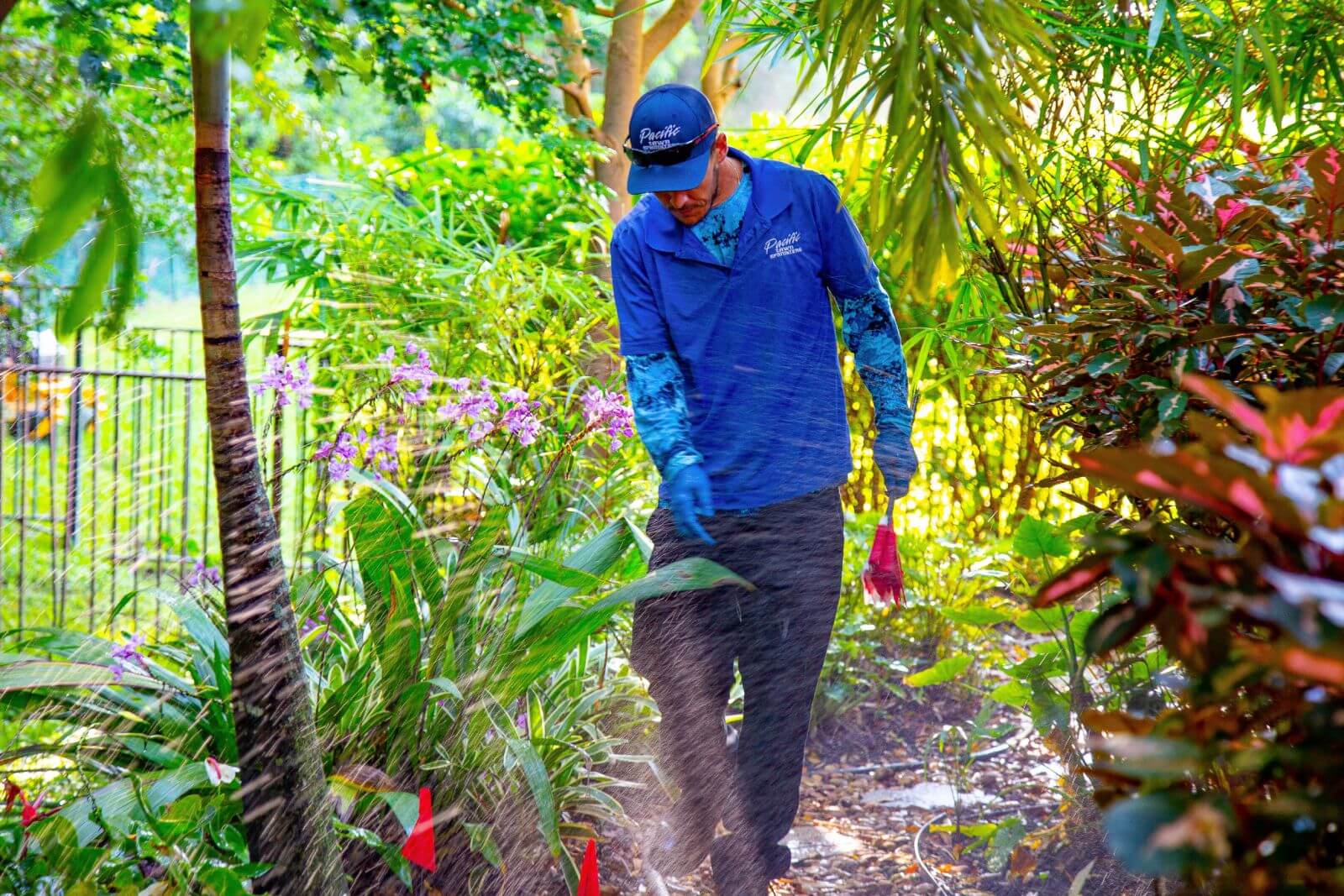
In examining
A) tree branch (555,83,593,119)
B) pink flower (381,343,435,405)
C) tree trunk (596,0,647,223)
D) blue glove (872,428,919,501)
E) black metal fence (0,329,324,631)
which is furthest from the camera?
tree branch (555,83,593,119)

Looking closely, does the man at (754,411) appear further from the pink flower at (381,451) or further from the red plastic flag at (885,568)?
the pink flower at (381,451)

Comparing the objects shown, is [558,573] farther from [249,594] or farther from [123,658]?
[123,658]

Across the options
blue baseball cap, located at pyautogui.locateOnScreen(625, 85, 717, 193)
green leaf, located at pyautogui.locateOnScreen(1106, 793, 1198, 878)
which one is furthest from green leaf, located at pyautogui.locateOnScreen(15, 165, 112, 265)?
blue baseball cap, located at pyautogui.locateOnScreen(625, 85, 717, 193)

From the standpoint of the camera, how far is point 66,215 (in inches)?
46.3

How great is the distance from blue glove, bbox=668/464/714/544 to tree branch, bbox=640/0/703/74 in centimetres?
379

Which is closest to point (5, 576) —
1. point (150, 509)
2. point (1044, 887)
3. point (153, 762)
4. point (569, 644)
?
point (150, 509)

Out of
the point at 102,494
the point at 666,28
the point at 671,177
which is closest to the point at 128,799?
the point at 671,177

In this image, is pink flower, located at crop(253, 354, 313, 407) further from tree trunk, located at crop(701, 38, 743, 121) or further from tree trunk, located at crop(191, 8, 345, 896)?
tree trunk, located at crop(701, 38, 743, 121)

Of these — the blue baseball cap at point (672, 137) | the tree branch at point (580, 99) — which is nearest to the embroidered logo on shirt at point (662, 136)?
the blue baseball cap at point (672, 137)

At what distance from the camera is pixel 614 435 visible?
9.40 ft

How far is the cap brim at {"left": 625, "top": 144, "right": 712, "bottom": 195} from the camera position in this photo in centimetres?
231

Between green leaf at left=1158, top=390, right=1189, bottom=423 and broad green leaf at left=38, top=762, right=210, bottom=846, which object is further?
broad green leaf at left=38, top=762, right=210, bottom=846

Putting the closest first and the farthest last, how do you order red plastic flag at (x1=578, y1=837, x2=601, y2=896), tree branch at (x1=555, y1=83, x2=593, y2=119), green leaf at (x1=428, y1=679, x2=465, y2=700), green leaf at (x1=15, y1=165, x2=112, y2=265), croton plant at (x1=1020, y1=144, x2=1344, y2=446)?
green leaf at (x1=15, y1=165, x2=112, y2=265) → croton plant at (x1=1020, y1=144, x2=1344, y2=446) → red plastic flag at (x1=578, y1=837, x2=601, y2=896) → green leaf at (x1=428, y1=679, x2=465, y2=700) → tree branch at (x1=555, y1=83, x2=593, y2=119)

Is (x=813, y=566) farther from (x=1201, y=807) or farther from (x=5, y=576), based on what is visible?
(x=5, y=576)
